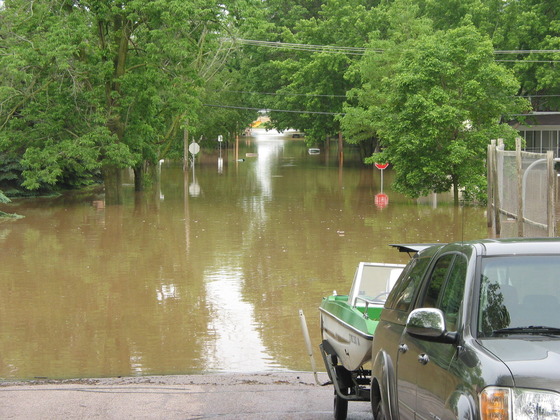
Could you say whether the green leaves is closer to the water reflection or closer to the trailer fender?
the water reflection

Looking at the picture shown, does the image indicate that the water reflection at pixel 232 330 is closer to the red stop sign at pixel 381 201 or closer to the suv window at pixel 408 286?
the suv window at pixel 408 286

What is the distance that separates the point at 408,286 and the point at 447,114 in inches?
1084

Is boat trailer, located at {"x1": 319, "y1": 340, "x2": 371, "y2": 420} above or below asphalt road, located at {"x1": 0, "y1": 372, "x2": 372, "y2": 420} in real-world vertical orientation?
above

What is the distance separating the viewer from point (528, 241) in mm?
5215

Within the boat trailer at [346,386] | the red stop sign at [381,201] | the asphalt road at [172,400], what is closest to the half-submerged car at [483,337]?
the boat trailer at [346,386]

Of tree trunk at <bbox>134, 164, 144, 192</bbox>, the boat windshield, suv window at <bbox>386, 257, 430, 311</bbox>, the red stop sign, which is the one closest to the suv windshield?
suv window at <bbox>386, 257, 430, 311</bbox>

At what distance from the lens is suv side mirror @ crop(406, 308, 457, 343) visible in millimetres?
4668

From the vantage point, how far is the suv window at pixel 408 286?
6.12 m

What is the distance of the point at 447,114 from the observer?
33031mm

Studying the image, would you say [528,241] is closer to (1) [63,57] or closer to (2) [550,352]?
(2) [550,352]

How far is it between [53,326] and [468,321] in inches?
499

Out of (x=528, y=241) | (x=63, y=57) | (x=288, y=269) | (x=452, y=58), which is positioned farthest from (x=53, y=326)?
(x=452, y=58)

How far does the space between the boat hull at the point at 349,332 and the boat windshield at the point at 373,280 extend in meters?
0.53

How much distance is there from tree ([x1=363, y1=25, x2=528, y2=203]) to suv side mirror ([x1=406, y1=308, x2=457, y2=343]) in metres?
28.6
